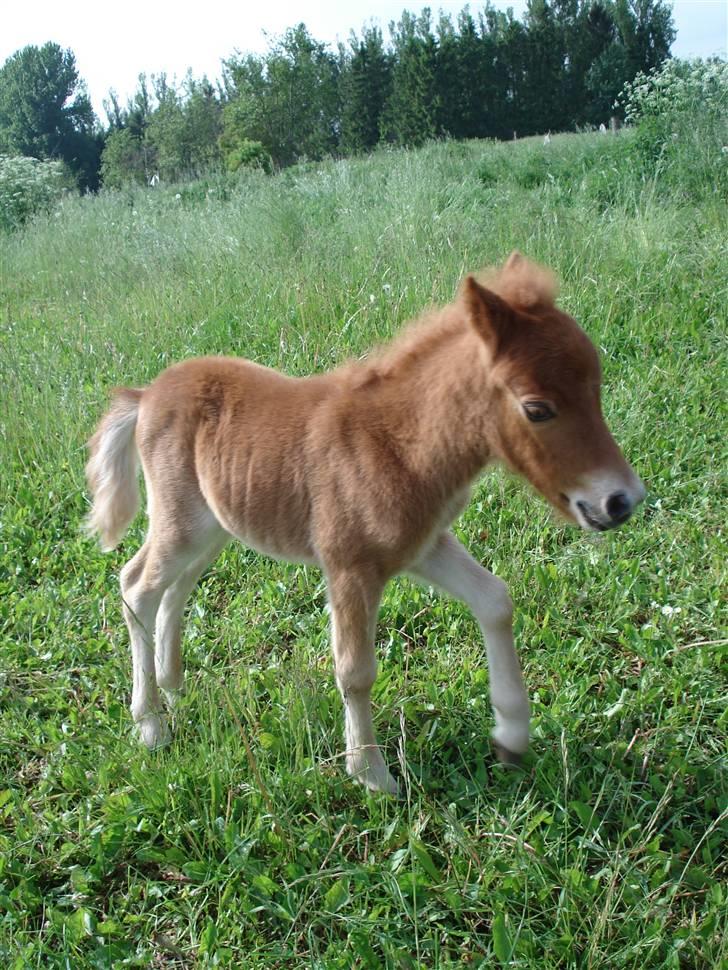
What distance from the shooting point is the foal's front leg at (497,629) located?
A: 8.07ft

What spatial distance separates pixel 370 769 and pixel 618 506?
3.77 feet

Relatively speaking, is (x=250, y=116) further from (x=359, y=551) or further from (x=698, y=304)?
(x=359, y=551)

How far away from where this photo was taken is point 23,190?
1468 cm

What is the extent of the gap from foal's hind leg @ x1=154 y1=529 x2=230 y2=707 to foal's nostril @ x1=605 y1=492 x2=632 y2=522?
1458mm

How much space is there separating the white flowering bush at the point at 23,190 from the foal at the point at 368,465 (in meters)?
11.8

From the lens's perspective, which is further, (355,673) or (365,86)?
(365,86)

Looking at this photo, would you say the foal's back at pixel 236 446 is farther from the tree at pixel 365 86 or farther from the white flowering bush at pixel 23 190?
the tree at pixel 365 86

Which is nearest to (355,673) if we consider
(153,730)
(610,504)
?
(153,730)

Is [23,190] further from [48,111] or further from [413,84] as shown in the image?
[48,111]

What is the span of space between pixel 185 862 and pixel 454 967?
2.73 feet

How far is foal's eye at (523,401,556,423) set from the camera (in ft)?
6.59

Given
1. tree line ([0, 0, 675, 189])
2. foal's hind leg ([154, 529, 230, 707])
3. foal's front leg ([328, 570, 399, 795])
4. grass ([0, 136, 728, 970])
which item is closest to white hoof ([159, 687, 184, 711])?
foal's hind leg ([154, 529, 230, 707])

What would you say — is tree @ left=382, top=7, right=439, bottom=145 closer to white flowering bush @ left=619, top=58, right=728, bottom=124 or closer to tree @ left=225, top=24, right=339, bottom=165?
tree @ left=225, top=24, right=339, bottom=165

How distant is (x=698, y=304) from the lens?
539 cm
